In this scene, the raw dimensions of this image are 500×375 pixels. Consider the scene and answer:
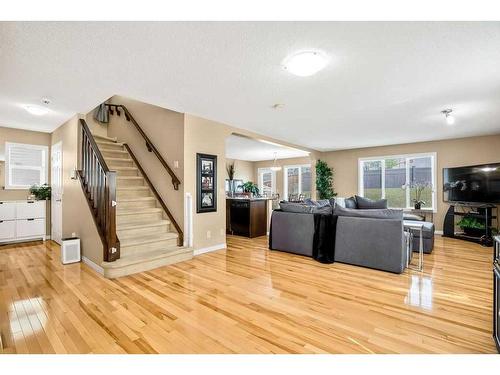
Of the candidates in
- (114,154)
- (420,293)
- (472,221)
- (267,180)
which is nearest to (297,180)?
(267,180)

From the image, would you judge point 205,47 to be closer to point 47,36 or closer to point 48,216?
point 47,36

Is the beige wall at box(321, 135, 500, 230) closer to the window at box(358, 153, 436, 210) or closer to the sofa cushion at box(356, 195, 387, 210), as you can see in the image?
the window at box(358, 153, 436, 210)

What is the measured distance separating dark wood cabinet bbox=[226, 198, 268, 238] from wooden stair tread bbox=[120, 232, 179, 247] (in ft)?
6.67

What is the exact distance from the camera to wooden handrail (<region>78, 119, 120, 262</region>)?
341 centimetres

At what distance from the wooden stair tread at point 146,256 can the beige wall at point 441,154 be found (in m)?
6.10

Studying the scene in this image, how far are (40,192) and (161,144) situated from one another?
3008 millimetres

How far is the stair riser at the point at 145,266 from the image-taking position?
3230 mm

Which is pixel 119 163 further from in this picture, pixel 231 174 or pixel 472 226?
pixel 472 226

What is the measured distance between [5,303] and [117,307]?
1166mm

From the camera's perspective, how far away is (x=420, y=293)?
274 centimetres

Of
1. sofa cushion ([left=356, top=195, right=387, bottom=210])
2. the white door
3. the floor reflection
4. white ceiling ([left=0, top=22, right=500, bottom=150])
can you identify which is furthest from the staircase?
sofa cushion ([left=356, top=195, right=387, bottom=210])

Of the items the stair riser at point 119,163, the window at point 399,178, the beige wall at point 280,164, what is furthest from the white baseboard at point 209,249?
the beige wall at point 280,164
